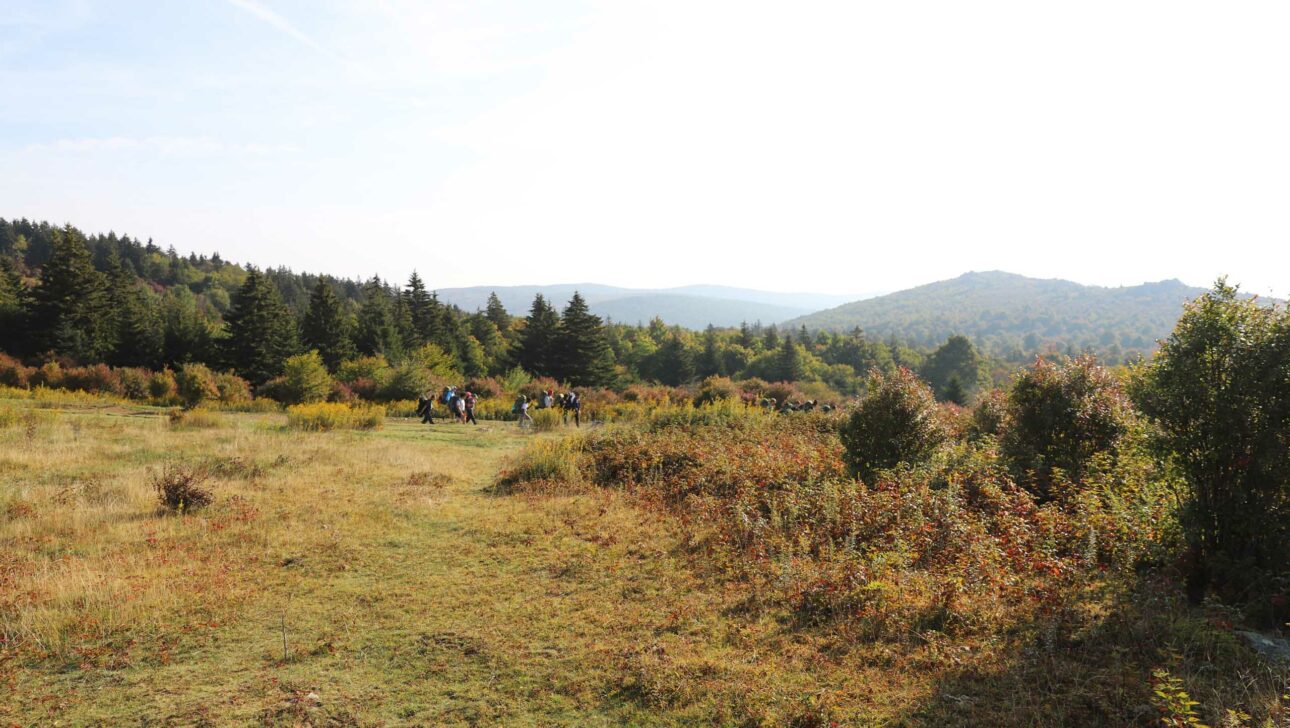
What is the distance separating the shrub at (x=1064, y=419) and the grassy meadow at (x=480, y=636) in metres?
4.99

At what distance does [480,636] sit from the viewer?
6.17 metres

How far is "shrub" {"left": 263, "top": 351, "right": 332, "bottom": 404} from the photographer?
93.5ft

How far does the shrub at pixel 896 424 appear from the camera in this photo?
11.3m

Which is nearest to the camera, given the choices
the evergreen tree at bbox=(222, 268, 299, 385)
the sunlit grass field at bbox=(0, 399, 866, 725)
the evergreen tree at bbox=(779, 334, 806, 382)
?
the sunlit grass field at bbox=(0, 399, 866, 725)

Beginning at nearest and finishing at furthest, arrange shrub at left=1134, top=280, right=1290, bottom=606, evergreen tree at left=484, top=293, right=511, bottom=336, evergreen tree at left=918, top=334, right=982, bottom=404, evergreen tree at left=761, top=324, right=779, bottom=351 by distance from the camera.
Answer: shrub at left=1134, top=280, right=1290, bottom=606, evergreen tree at left=484, top=293, right=511, bottom=336, evergreen tree at left=761, top=324, right=779, bottom=351, evergreen tree at left=918, top=334, right=982, bottom=404

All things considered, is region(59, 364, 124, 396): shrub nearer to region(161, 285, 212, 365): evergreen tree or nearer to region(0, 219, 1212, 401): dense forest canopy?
region(0, 219, 1212, 401): dense forest canopy

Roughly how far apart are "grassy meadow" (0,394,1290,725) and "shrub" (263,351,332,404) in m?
18.6

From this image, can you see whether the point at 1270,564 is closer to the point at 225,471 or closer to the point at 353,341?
the point at 225,471

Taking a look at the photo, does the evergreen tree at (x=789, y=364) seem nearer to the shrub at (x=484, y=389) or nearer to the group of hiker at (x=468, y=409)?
the shrub at (x=484, y=389)

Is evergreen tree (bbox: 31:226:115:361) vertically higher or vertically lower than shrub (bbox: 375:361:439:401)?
higher

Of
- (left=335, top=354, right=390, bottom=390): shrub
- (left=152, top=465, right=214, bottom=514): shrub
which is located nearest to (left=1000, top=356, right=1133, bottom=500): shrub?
(left=152, top=465, right=214, bottom=514): shrub

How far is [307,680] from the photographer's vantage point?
5.30 m

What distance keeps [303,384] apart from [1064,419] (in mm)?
30096

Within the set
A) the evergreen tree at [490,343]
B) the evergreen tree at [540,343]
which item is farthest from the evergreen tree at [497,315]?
the evergreen tree at [540,343]
